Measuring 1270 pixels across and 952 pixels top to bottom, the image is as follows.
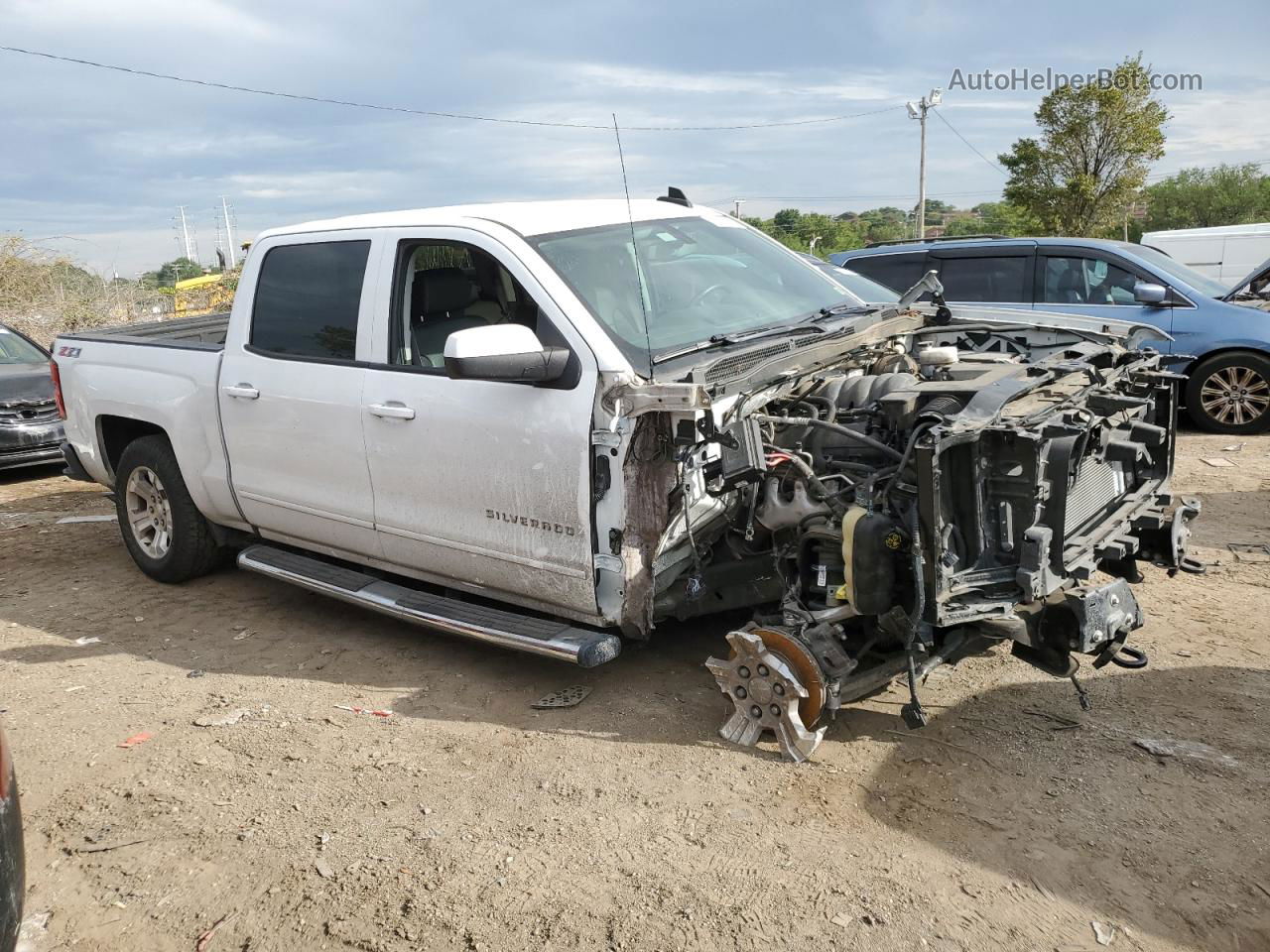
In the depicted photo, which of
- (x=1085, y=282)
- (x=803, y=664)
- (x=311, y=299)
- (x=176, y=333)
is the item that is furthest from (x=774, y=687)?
(x=1085, y=282)

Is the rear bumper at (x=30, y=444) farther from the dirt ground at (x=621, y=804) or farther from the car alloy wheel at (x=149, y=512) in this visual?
the dirt ground at (x=621, y=804)

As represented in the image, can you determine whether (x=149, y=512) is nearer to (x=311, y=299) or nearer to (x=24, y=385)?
(x=311, y=299)

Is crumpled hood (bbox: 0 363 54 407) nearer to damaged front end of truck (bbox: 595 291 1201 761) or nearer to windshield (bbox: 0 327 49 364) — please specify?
windshield (bbox: 0 327 49 364)

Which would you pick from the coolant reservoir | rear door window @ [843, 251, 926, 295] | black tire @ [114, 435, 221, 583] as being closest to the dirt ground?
black tire @ [114, 435, 221, 583]

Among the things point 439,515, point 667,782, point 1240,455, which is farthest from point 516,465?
point 1240,455

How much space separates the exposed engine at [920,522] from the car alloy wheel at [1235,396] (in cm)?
557

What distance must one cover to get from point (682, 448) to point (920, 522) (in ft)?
2.97

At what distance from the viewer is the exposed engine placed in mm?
3309

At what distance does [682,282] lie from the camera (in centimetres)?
449

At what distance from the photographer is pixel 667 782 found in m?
3.60

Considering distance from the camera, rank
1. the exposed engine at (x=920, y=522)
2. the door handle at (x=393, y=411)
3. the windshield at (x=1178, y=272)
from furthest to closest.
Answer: the windshield at (x=1178, y=272) → the door handle at (x=393, y=411) → the exposed engine at (x=920, y=522)

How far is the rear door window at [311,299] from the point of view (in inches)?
185

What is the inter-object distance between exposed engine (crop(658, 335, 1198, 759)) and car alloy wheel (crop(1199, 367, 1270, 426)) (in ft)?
18.3

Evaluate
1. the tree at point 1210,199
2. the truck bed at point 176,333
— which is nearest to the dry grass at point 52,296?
the truck bed at point 176,333
